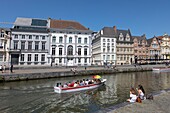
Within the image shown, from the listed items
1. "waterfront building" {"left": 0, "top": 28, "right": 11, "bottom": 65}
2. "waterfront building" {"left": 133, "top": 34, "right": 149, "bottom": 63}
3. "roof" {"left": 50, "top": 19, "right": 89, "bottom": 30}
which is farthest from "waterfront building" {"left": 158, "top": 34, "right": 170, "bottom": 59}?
"waterfront building" {"left": 0, "top": 28, "right": 11, "bottom": 65}

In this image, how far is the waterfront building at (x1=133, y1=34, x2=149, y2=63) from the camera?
210ft

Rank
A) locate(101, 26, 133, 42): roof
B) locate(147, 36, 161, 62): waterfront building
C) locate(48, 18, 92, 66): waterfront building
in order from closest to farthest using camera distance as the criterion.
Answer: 1. locate(48, 18, 92, 66): waterfront building
2. locate(101, 26, 133, 42): roof
3. locate(147, 36, 161, 62): waterfront building

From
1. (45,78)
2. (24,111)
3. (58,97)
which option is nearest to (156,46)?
(45,78)

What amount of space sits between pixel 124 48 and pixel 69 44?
25.7 metres

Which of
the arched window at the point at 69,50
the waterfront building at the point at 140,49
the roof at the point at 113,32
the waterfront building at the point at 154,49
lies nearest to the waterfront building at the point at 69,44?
the arched window at the point at 69,50

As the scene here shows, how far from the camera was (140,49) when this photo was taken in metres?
64.7

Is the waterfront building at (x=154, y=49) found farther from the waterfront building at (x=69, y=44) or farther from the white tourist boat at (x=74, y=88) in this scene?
the white tourist boat at (x=74, y=88)

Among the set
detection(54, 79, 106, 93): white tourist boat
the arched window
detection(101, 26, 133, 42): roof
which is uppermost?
detection(101, 26, 133, 42): roof

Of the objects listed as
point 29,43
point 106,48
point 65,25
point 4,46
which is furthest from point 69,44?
point 4,46

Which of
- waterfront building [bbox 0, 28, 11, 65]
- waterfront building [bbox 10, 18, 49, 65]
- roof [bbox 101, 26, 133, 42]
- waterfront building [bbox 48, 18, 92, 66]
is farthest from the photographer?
roof [bbox 101, 26, 133, 42]

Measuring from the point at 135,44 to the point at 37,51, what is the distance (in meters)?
42.7

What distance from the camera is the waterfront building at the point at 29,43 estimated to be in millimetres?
43500

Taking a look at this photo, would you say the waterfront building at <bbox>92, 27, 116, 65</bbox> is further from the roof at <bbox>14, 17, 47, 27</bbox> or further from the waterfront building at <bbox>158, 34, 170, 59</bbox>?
the waterfront building at <bbox>158, 34, 170, 59</bbox>

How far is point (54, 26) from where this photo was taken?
48.4 m
